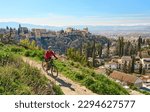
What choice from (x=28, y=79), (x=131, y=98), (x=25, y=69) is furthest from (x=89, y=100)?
(x=25, y=69)

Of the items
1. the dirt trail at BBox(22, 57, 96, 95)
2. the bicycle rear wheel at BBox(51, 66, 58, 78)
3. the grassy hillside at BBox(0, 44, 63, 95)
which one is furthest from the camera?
the bicycle rear wheel at BBox(51, 66, 58, 78)

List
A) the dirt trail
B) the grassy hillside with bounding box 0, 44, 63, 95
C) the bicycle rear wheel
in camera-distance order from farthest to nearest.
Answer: the bicycle rear wheel → the dirt trail → the grassy hillside with bounding box 0, 44, 63, 95

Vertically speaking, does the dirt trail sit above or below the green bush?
below

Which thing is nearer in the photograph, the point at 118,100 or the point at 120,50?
the point at 118,100

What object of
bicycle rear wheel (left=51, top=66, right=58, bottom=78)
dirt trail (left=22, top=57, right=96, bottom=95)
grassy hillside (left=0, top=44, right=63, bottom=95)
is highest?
grassy hillside (left=0, top=44, right=63, bottom=95)

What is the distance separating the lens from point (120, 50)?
8819 cm

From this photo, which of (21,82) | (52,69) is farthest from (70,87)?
(21,82)

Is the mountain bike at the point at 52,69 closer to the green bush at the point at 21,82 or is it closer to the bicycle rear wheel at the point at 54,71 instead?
the bicycle rear wheel at the point at 54,71

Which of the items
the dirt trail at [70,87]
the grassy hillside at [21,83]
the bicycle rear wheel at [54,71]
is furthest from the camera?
the bicycle rear wheel at [54,71]

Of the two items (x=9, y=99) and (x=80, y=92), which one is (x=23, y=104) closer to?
(x=9, y=99)

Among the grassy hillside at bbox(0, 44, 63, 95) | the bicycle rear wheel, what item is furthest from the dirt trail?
the grassy hillside at bbox(0, 44, 63, 95)

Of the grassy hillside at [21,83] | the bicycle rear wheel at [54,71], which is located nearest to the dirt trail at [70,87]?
the bicycle rear wheel at [54,71]

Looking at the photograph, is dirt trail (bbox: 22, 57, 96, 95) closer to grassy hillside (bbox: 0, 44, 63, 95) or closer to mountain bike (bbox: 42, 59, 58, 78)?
mountain bike (bbox: 42, 59, 58, 78)

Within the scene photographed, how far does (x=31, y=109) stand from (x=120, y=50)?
281 feet
